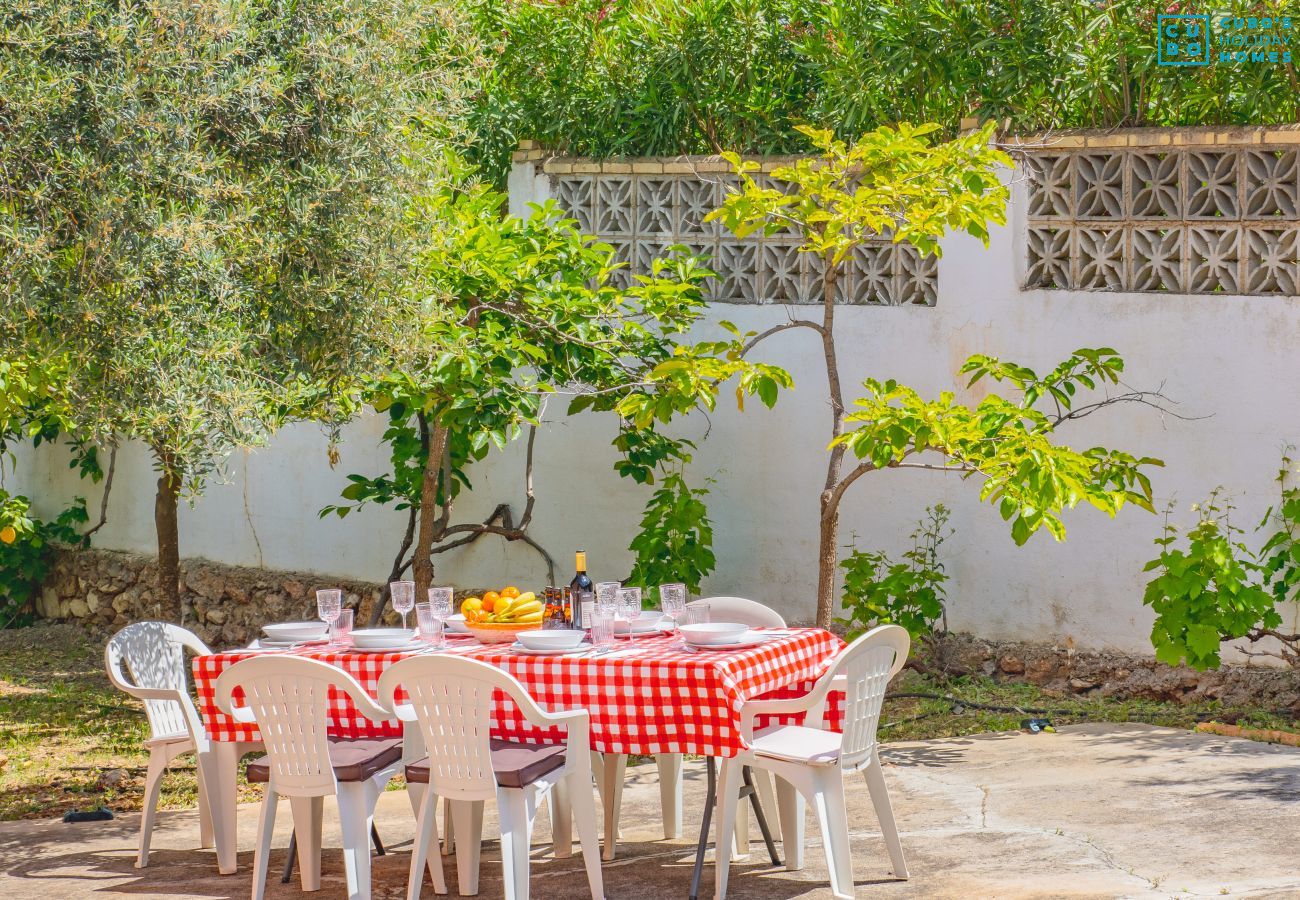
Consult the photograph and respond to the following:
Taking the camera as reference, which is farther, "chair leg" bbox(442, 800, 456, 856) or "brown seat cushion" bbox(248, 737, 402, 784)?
"chair leg" bbox(442, 800, 456, 856)

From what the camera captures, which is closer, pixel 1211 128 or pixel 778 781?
pixel 778 781

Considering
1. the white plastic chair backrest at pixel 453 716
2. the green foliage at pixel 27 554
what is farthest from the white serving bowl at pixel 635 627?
the green foliage at pixel 27 554

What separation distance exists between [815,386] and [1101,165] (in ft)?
6.02

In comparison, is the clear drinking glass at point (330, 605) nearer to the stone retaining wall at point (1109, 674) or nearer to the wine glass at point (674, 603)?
the wine glass at point (674, 603)

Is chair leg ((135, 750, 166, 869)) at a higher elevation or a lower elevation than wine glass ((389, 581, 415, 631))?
lower

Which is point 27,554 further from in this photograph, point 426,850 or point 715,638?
point 715,638

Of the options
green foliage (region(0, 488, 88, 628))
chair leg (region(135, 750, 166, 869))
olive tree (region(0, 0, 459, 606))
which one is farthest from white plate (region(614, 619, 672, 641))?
green foliage (region(0, 488, 88, 628))

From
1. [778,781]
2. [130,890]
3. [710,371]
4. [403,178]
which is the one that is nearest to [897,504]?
[710,371]

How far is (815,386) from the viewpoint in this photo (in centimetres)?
872

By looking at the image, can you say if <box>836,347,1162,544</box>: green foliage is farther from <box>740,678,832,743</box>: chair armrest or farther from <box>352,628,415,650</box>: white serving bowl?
<box>352,628,415,650</box>: white serving bowl

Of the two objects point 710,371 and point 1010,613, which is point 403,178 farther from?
point 1010,613

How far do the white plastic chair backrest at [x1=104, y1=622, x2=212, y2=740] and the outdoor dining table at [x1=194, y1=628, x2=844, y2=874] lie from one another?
34 centimetres

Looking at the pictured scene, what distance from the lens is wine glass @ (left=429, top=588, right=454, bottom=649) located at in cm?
590

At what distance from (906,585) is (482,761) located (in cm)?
355
